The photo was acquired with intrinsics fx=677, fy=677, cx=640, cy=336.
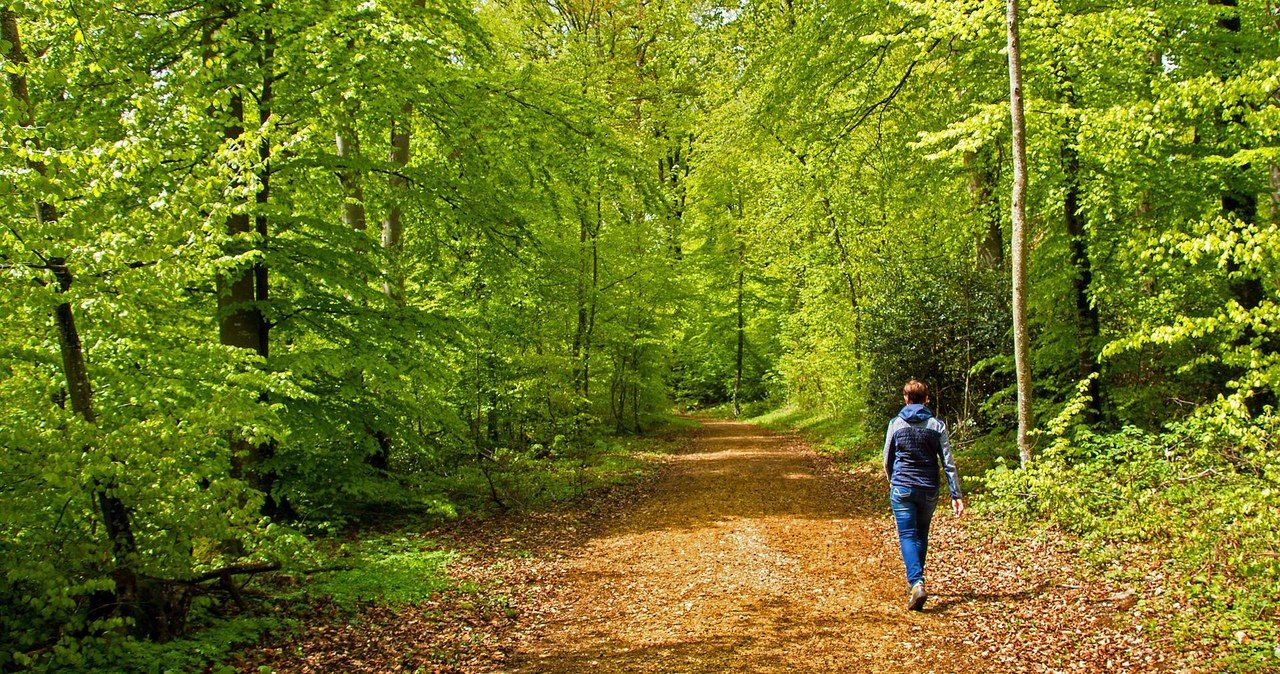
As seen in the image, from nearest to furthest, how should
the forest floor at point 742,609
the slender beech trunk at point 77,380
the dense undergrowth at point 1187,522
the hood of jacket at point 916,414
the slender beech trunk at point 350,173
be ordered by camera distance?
the slender beech trunk at point 77,380, the dense undergrowth at point 1187,522, the forest floor at point 742,609, the hood of jacket at point 916,414, the slender beech trunk at point 350,173

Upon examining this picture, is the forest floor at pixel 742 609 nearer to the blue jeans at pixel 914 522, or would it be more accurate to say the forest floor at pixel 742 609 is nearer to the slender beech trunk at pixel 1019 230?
the blue jeans at pixel 914 522

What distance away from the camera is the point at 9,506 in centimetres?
363

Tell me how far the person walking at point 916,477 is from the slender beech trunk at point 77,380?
5605mm

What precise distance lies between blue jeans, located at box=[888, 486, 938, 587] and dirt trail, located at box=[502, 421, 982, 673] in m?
0.39

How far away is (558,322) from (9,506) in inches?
500

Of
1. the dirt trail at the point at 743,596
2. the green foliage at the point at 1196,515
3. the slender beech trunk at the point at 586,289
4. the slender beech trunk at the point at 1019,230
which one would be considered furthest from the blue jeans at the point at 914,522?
the slender beech trunk at the point at 586,289

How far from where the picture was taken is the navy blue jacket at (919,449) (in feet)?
19.2

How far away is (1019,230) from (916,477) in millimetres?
3285

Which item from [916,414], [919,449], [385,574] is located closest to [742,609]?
[919,449]

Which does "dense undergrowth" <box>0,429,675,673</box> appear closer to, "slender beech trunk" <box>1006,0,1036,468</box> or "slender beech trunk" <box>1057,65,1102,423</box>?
"slender beech trunk" <box>1006,0,1036,468</box>

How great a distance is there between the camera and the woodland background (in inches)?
162

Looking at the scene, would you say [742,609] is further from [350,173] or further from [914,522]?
[350,173]

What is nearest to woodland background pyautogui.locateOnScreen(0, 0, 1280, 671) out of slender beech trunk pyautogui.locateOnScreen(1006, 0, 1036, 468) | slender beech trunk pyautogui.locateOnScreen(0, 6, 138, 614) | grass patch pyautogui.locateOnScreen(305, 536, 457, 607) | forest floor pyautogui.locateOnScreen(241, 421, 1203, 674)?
slender beech trunk pyautogui.locateOnScreen(0, 6, 138, 614)

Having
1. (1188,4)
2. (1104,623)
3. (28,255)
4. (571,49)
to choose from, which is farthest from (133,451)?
(571,49)
